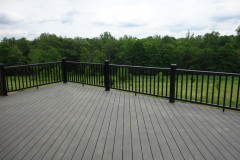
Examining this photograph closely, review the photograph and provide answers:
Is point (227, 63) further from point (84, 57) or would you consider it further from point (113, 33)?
point (113, 33)

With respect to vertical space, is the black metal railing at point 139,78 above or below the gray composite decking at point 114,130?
above

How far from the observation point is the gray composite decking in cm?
216

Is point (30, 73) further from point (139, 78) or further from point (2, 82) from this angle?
point (139, 78)

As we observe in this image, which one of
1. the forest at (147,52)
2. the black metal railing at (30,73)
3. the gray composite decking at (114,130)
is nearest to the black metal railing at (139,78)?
the gray composite decking at (114,130)

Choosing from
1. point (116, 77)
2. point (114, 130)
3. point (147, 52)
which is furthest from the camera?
point (147, 52)

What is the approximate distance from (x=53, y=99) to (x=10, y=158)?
2576 mm

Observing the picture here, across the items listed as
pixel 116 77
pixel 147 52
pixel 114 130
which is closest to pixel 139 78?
pixel 116 77

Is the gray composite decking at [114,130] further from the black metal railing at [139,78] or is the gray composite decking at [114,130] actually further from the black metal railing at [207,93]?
the black metal railing at [139,78]

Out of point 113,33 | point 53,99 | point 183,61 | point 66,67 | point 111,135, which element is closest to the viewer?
point 111,135

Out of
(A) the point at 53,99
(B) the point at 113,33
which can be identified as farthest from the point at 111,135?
(B) the point at 113,33

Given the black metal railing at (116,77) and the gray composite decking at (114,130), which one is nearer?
the gray composite decking at (114,130)

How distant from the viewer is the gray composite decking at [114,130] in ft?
7.10

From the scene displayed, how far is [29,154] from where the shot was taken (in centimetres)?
213

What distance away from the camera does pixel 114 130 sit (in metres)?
2.79
